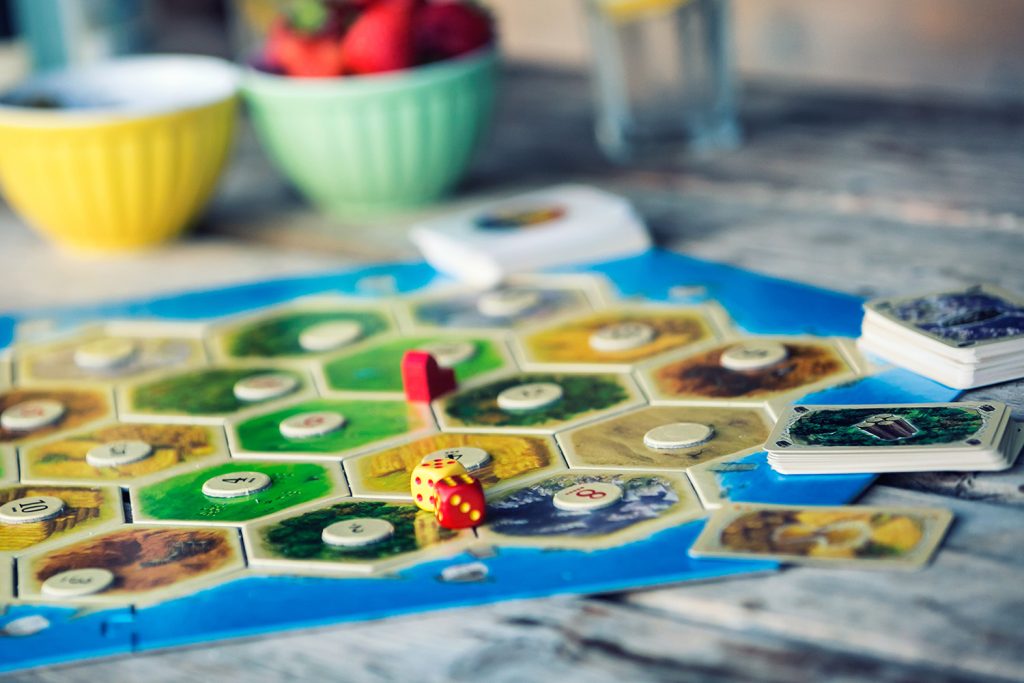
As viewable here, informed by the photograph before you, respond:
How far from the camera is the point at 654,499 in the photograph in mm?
652

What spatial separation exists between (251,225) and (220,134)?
0.35 ft

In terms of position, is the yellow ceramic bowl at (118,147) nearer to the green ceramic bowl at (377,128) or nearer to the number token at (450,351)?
the green ceramic bowl at (377,128)

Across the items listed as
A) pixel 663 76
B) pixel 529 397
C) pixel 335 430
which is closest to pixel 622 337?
pixel 529 397

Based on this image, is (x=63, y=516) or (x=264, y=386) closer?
(x=63, y=516)

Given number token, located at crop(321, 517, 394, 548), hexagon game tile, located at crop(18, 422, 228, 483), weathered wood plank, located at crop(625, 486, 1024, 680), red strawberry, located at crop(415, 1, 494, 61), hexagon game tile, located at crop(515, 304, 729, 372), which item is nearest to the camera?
weathered wood plank, located at crop(625, 486, 1024, 680)

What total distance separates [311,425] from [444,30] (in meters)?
0.47

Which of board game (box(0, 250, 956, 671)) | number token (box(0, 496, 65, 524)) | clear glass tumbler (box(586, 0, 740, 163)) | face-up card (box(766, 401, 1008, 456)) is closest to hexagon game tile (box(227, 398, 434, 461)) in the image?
board game (box(0, 250, 956, 671))

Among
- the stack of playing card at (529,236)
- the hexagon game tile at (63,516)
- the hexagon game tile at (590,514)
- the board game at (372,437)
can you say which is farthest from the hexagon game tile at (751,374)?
the hexagon game tile at (63,516)

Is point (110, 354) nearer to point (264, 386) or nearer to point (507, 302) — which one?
point (264, 386)

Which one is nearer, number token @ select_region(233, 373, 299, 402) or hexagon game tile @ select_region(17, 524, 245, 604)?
hexagon game tile @ select_region(17, 524, 245, 604)

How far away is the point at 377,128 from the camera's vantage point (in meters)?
1.09

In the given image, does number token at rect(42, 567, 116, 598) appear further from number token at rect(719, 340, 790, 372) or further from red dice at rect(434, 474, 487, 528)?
number token at rect(719, 340, 790, 372)

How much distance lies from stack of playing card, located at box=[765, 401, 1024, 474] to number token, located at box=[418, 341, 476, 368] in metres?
0.24

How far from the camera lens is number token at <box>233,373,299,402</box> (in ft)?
2.70
